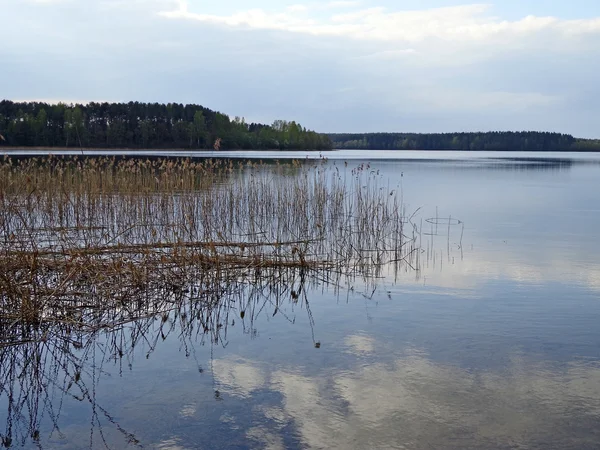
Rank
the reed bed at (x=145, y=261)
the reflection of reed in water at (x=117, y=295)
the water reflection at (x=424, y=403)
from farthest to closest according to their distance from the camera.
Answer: the reed bed at (x=145, y=261)
the reflection of reed in water at (x=117, y=295)
the water reflection at (x=424, y=403)

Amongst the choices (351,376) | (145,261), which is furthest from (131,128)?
(351,376)

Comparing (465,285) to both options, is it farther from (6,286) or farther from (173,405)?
(6,286)

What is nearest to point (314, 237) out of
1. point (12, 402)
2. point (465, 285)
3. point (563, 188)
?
point (465, 285)

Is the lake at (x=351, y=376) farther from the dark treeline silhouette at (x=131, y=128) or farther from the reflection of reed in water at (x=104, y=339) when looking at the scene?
the dark treeline silhouette at (x=131, y=128)

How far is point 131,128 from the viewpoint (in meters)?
71.6

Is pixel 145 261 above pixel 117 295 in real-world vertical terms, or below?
above

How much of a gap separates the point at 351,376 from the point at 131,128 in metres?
71.6

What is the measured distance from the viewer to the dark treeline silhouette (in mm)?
59281

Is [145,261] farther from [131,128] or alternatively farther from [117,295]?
[131,128]

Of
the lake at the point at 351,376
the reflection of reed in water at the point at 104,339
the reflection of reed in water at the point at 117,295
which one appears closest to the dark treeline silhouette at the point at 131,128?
the reflection of reed in water at the point at 117,295

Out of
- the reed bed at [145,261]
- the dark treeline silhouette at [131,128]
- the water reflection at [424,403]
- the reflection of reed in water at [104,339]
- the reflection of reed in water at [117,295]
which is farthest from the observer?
the dark treeline silhouette at [131,128]

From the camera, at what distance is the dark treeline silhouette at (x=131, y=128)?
5928 cm

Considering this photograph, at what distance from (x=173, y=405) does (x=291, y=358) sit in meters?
1.12

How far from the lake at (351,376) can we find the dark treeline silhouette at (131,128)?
51930mm
